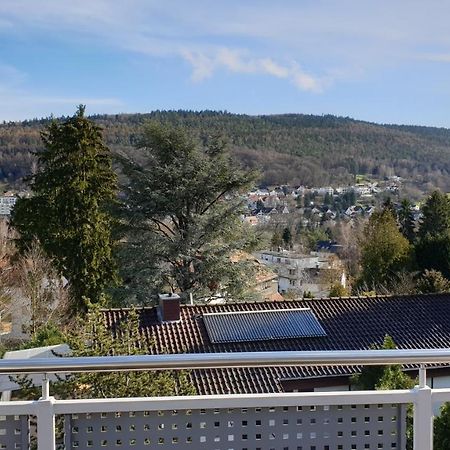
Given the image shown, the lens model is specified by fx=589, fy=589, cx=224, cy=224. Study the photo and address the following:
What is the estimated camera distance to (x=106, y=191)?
17.3 metres

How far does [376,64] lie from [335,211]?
38239mm

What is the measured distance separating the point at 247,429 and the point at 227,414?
9 centimetres

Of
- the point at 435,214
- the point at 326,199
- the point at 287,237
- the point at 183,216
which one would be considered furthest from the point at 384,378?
the point at 326,199

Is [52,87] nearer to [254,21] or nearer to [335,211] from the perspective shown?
[254,21]

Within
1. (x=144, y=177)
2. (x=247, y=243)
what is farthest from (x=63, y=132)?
(x=247, y=243)

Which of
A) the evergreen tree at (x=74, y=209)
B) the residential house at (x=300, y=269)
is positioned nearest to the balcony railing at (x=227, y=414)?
the evergreen tree at (x=74, y=209)

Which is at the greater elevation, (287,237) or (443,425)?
(287,237)

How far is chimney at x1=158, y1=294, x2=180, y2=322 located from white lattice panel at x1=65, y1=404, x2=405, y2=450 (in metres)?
9.21

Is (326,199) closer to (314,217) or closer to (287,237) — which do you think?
(314,217)

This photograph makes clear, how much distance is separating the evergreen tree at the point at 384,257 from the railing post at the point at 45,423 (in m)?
20.7

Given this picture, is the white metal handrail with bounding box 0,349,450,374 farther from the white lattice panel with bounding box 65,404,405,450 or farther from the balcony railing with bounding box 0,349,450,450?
the white lattice panel with bounding box 65,404,405,450

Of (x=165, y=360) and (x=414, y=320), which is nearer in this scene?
(x=165, y=360)

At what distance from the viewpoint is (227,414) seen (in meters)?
2.13

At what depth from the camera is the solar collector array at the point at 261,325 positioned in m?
10.9
